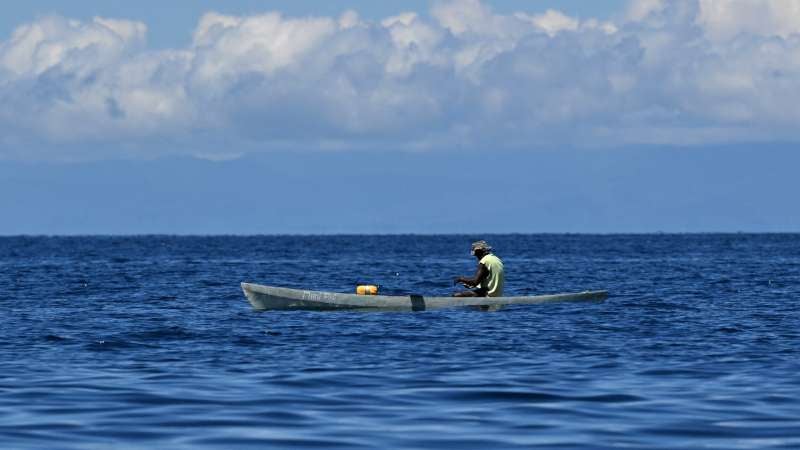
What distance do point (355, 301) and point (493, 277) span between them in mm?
3645

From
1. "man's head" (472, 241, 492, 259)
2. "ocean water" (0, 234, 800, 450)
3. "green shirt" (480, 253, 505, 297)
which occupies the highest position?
"man's head" (472, 241, 492, 259)

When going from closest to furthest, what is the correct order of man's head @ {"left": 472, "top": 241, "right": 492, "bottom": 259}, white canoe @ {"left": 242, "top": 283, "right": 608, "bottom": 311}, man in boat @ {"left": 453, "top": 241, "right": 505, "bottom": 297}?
man's head @ {"left": 472, "top": 241, "right": 492, "bottom": 259}, man in boat @ {"left": 453, "top": 241, "right": 505, "bottom": 297}, white canoe @ {"left": 242, "top": 283, "right": 608, "bottom": 311}

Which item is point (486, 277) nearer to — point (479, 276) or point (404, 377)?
point (479, 276)

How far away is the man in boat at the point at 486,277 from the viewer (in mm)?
35531

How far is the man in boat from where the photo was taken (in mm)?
35531

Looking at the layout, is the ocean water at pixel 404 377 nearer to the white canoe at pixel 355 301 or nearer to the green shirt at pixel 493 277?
the white canoe at pixel 355 301

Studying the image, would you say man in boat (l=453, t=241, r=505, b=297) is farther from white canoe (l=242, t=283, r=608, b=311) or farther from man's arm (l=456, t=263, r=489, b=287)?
white canoe (l=242, t=283, r=608, b=311)

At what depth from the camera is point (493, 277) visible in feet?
117

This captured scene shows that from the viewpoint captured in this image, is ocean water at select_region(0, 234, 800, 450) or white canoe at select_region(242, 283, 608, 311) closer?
ocean water at select_region(0, 234, 800, 450)

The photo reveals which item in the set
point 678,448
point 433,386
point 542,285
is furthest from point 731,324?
point 542,285

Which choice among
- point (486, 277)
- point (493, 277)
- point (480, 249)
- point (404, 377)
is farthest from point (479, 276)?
point (404, 377)

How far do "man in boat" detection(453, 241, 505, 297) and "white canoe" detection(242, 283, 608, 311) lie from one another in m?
0.26

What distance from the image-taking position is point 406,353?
83.2ft

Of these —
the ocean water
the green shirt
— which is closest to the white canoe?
the green shirt
